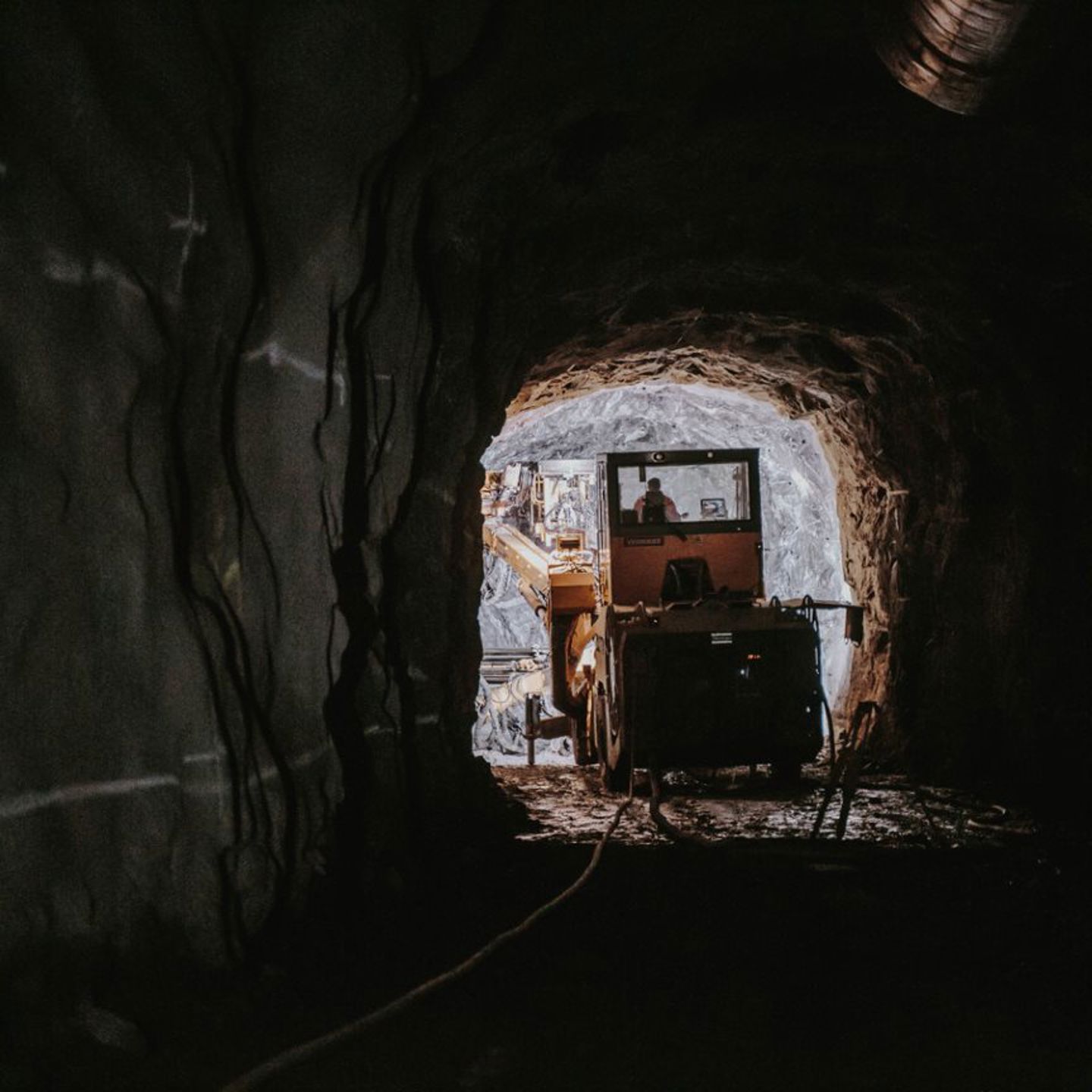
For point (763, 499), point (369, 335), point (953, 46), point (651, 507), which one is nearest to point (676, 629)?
point (651, 507)

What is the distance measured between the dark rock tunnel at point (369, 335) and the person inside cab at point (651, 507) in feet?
7.05

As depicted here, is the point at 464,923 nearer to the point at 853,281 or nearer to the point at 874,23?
the point at 874,23

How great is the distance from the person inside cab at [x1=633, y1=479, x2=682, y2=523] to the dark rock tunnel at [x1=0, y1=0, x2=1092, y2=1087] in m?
2.15

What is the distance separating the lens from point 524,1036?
2820mm

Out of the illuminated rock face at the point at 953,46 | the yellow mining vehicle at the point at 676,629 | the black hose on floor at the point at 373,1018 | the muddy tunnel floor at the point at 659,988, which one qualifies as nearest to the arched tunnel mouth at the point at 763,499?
the yellow mining vehicle at the point at 676,629

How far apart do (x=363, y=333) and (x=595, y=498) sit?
893 centimetres

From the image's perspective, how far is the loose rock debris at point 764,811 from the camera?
5789 millimetres

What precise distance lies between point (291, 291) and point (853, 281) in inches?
179

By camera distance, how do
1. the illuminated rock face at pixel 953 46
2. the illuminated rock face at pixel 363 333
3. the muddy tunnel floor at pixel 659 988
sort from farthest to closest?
the illuminated rock face at pixel 953 46 < the illuminated rock face at pixel 363 333 < the muddy tunnel floor at pixel 659 988

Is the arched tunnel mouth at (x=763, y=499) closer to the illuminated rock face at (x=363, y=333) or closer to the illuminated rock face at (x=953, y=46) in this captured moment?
the illuminated rock face at (x=363, y=333)

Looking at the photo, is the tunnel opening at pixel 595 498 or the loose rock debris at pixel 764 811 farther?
the tunnel opening at pixel 595 498

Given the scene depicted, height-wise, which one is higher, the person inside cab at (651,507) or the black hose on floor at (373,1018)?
the person inside cab at (651,507)

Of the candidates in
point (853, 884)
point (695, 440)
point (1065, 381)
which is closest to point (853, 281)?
point (1065, 381)

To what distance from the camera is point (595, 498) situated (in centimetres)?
1298
